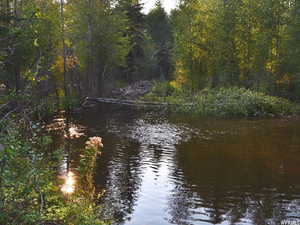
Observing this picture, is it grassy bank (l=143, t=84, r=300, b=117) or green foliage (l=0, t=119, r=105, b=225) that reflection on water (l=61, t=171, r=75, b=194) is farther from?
grassy bank (l=143, t=84, r=300, b=117)

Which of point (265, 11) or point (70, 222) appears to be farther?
point (265, 11)

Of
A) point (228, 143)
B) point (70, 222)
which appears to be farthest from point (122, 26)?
point (70, 222)

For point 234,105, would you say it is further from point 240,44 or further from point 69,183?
point 69,183

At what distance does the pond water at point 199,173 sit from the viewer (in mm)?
8672

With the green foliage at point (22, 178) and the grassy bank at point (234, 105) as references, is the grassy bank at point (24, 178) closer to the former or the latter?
the green foliage at point (22, 178)

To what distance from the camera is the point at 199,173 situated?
1166 cm

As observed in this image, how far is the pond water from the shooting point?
8672 millimetres

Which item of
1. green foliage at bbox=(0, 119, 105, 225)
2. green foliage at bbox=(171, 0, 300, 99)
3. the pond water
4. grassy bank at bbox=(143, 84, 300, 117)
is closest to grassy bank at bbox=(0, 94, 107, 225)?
green foliage at bbox=(0, 119, 105, 225)

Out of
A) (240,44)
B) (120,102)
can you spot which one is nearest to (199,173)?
(120,102)

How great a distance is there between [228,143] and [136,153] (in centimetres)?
393

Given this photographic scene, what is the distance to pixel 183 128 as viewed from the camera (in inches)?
765

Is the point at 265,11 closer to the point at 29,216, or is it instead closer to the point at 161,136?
the point at 161,136

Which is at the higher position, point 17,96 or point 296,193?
point 17,96

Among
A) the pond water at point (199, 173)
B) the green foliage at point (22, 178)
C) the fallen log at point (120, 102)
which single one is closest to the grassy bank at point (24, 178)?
the green foliage at point (22, 178)
